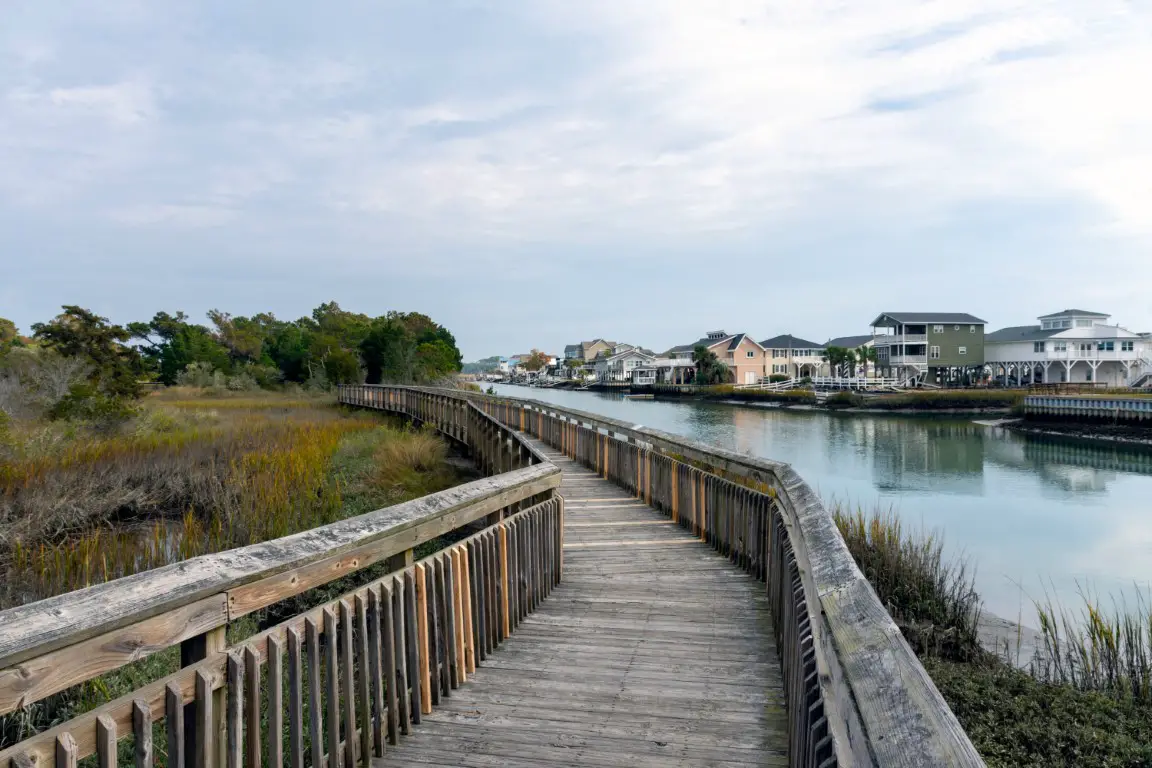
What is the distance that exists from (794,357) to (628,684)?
333 feet

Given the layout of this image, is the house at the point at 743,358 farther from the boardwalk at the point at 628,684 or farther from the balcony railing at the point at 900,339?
the boardwalk at the point at 628,684

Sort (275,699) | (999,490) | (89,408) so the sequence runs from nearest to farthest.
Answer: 1. (275,699)
2. (89,408)
3. (999,490)

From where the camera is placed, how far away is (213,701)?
2375mm

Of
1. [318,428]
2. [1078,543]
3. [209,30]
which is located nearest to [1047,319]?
[1078,543]

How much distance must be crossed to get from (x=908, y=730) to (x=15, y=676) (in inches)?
81.6

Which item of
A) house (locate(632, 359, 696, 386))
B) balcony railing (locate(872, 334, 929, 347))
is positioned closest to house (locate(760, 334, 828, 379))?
house (locate(632, 359, 696, 386))

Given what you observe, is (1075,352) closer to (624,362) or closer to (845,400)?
(845,400)

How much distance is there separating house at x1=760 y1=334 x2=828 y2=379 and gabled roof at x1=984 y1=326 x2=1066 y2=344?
22695 mm

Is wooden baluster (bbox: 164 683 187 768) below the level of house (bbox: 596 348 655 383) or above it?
below

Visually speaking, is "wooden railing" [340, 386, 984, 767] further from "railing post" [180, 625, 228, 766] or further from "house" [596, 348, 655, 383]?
"house" [596, 348, 655, 383]

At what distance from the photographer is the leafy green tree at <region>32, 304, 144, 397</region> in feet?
82.5

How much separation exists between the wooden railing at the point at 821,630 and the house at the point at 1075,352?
7676 cm

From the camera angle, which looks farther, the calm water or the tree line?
the tree line

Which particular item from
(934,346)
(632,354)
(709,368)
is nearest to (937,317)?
(934,346)
